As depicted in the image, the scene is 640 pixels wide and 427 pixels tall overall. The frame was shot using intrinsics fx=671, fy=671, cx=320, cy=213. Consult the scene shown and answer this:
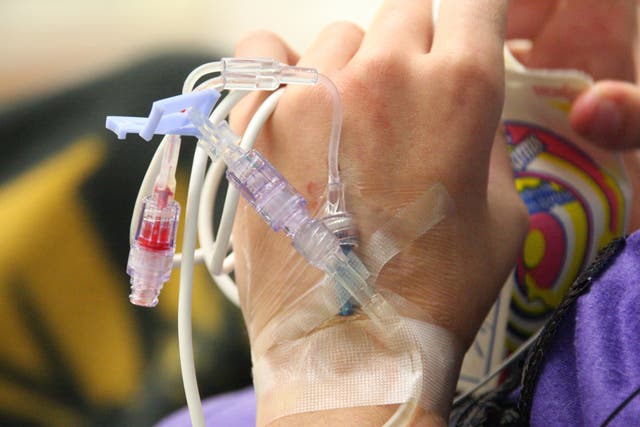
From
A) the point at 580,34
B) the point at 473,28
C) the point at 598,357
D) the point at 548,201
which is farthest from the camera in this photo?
the point at 580,34

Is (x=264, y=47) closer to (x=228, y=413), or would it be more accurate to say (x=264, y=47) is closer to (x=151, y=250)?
(x=151, y=250)

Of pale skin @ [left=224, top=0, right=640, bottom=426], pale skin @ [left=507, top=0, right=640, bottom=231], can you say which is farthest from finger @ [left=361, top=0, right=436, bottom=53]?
pale skin @ [left=507, top=0, right=640, bottom=231]

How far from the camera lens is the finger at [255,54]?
0.62m

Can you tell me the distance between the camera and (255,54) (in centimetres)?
67

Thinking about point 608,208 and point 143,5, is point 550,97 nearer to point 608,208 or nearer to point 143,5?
point 608,208

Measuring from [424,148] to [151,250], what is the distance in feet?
0.76

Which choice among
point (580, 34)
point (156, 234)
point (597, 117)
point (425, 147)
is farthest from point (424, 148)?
point (580, 34)

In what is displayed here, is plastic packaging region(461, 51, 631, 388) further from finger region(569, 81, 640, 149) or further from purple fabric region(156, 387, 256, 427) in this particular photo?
purple fabric region(156, 387, 256, 427)

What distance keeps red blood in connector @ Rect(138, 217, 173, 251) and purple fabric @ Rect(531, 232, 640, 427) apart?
307 millimetres

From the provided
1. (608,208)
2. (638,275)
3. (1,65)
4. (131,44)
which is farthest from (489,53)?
(1,65)

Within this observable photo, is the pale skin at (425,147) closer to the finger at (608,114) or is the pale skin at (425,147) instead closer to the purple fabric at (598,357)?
the purple fabric at (598,357)

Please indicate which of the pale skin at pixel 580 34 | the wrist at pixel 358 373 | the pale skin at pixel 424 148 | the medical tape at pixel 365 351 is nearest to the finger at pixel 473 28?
the pale skin at pixel 424 148

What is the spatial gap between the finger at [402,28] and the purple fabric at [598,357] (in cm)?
25

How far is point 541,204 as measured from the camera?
782 mm
